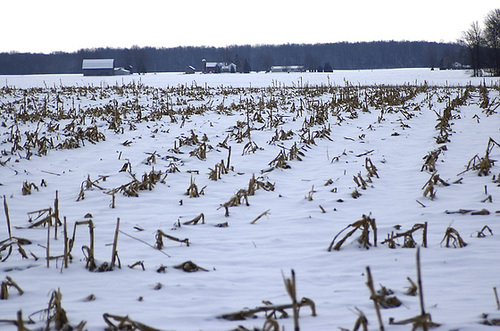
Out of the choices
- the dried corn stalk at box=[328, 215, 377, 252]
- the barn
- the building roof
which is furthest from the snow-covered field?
the building roof

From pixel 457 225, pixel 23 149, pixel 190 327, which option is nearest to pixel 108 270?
pixel 190 327

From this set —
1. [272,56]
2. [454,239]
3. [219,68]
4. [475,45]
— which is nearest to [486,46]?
[475,45]

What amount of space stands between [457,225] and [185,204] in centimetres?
284

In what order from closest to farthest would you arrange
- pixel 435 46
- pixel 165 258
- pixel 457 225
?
pixel 165 258, pixel 457 225, pixel 435 46

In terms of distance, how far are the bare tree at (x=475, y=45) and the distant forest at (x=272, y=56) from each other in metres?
50.2

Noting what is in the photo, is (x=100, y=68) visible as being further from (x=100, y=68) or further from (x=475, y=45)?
(x=475, y=45)

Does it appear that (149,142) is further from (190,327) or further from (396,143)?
(190,327)

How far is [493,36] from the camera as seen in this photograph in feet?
173

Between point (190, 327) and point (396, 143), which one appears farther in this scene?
point (396, 143)

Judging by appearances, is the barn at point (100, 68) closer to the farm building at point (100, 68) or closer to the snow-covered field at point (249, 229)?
the farm building at point (100, 68)

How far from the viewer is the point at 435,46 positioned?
139625mm

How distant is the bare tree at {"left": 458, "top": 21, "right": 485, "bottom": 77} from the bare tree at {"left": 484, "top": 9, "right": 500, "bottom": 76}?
1.12 meters

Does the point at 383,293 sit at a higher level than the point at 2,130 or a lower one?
lower

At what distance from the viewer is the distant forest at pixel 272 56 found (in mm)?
112312
